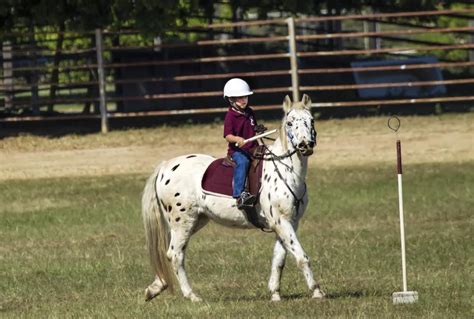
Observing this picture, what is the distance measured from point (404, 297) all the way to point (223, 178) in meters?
2.23

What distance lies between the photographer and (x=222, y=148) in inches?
1221

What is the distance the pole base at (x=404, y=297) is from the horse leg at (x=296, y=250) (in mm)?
737

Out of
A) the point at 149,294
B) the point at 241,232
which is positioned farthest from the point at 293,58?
the point at 149,294

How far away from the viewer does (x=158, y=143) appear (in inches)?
1252

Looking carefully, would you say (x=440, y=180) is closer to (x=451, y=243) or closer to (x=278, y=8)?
(x=451, y=243)

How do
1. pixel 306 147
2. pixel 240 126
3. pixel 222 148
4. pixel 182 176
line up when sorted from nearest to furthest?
pixel 306 147 < pixel 240 126 < pixel 182 176 < pixel 222 148

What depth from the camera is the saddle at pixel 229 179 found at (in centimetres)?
1409

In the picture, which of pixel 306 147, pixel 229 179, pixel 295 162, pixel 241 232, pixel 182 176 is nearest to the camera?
pixel 306 147

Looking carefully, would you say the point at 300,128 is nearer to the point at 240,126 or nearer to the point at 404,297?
the point at 240,126

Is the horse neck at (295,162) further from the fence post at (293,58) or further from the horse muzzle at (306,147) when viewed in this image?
the fence post at (293,58)

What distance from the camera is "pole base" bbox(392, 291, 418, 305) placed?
13.2 m

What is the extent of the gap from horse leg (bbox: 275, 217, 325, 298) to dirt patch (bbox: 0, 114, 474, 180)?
15229 millimetres

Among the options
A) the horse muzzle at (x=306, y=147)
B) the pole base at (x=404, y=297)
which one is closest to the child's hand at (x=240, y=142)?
the horse muzzle at (x=306, y=147)

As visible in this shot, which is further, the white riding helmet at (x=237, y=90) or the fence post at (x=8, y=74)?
the fence post at (x=8, y=74)
